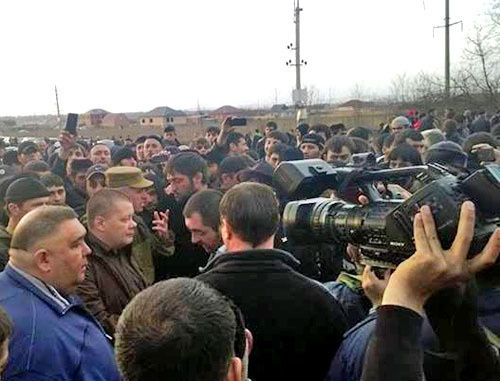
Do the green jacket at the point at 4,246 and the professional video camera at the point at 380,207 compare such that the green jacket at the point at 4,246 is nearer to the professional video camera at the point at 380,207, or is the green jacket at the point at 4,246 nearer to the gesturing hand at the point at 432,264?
the professional video camera at the point at 380,207

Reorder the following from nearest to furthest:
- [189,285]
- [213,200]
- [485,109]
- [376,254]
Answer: [189,285]
[376,254]
[213,200]
[485,109]

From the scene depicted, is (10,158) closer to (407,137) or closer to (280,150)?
(280,150)

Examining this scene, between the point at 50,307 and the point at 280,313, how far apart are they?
101 centimetres

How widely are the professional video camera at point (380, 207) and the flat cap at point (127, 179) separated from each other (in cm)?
312

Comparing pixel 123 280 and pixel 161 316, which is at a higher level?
pixel 161 316

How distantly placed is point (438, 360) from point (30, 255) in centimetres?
192

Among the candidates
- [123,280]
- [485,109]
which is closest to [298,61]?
[485,109]

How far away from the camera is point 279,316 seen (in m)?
2.72

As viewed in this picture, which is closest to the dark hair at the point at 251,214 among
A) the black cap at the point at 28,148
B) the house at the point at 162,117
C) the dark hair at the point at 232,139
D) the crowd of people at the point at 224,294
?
the crowd of people at the point at 224,294

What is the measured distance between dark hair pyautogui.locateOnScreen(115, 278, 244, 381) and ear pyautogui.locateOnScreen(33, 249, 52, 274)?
157 cm

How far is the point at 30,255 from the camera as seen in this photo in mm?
3031

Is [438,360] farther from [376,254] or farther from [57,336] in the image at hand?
[57,336]

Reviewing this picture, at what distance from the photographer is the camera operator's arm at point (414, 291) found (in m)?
1.55

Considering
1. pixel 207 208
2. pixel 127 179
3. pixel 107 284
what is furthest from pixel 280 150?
pixel 107 284
